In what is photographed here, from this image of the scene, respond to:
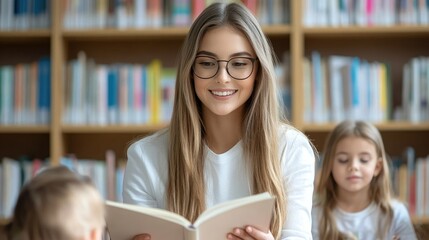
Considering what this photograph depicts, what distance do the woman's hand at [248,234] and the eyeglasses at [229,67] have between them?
0.43 m

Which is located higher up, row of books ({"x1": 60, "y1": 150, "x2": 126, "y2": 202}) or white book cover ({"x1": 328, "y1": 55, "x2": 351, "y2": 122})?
white book cover ({"x1": 328, "y1": 55, "x2": 351, "y2": 122})

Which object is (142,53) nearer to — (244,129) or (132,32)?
(132,32)

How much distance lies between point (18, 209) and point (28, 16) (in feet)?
7.45

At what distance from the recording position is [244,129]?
2031 mm

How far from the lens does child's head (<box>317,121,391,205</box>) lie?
2711 millimetres

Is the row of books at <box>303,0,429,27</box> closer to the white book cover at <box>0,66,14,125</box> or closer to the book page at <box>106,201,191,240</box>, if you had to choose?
the white book cover at <box>0,66,14,125</box>

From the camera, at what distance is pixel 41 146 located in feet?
12.1

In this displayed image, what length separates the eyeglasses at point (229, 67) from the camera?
6.37 ft

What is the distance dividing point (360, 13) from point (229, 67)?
1.56m

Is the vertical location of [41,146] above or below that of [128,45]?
below

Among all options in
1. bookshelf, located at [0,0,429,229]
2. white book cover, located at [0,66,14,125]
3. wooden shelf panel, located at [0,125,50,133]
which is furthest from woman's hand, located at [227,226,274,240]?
white book cover, located at [0,66,14,125]

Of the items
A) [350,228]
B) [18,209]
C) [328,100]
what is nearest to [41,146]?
[328,100]

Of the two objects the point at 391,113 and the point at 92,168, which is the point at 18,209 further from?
the point at 391,113

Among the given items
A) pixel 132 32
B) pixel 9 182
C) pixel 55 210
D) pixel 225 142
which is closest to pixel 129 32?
pixel 132 32
